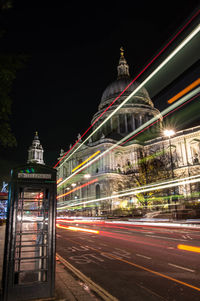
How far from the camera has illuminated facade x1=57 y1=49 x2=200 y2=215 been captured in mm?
63938

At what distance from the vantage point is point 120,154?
78750mm

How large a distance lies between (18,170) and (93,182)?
67.6m

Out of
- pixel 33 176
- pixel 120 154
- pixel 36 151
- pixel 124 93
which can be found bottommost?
pixel 33 176

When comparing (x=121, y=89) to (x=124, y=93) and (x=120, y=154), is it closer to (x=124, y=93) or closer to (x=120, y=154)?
(x=124, y=93)

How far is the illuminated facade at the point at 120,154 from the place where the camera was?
63938 millimetres

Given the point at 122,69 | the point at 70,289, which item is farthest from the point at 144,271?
the point at 122,69

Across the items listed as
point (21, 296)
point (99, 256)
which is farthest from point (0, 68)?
point (99, 256)

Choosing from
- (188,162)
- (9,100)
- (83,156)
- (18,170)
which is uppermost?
(83,156)

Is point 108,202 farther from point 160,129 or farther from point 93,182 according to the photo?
point 160,129

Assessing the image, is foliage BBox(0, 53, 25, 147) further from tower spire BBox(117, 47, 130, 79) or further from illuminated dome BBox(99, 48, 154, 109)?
tower spire BBox(117, 47, 130, 79)

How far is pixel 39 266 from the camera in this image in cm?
525

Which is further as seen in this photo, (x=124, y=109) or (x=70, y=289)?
(x=124, y=109)

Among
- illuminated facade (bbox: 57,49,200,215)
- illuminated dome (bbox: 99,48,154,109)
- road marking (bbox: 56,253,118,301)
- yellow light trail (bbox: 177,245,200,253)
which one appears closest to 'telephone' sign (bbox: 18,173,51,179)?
road marking (bbox: 56,253,118,301)

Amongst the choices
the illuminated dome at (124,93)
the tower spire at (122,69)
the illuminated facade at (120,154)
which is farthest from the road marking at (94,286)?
the tower spire at (122,69)
